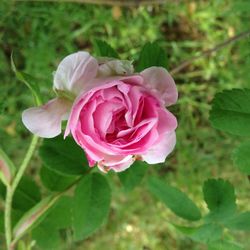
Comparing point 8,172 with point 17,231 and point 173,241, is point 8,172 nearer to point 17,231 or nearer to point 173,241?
point 17,231

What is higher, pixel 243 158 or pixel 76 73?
pixel 76 73

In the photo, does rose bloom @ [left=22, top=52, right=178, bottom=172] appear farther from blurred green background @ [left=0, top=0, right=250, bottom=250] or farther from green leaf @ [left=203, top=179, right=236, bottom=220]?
blurred green background @ [left=0, top=0, right=250, bottom=250]

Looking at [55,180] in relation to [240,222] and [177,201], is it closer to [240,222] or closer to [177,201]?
[177,201]

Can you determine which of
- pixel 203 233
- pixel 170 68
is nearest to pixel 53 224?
pixel 203 233

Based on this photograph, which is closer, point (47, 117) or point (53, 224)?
point (47, 117)

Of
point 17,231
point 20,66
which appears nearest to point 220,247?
point 17,231

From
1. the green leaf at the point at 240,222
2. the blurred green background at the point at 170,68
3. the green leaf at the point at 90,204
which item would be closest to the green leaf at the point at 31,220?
the green leaf at the point at 90,204

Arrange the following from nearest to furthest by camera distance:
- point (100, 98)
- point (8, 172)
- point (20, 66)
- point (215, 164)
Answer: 1. point (100, 98)
2. point (8, 172)
3. point (20, 66)
4. point (215, 164)
